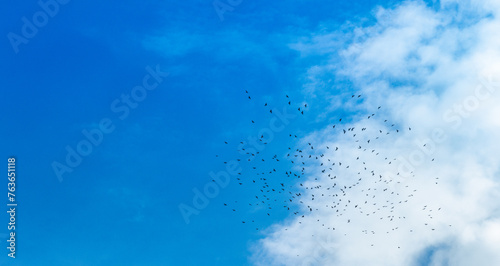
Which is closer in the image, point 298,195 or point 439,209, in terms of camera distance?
point 298,195

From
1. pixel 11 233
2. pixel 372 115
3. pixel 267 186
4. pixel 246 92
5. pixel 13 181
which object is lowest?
pixel 11 233

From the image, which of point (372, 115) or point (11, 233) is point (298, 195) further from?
point (11, 233)

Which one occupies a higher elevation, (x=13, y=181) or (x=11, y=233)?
(x=13, y=181)

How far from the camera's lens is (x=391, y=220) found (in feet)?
324

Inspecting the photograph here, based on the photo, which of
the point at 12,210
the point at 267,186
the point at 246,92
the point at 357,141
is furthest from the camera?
the point at 246,92

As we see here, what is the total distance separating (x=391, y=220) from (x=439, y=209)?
15.3 meters

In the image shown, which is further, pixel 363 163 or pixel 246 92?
pixel 246 92

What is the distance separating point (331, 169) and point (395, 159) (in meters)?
14.1

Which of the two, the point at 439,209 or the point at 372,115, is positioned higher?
the point at 372,115

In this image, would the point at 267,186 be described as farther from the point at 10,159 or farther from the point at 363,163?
the point at 10,159

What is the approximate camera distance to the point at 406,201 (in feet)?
325

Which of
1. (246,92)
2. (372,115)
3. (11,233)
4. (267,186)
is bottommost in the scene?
(11,233)

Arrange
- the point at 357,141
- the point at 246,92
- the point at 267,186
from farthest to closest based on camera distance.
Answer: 1. the point at 246,92
2. the point at 267,186
3. the point at 357,141

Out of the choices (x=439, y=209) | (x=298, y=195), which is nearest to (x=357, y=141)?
(x=298, y=195)
